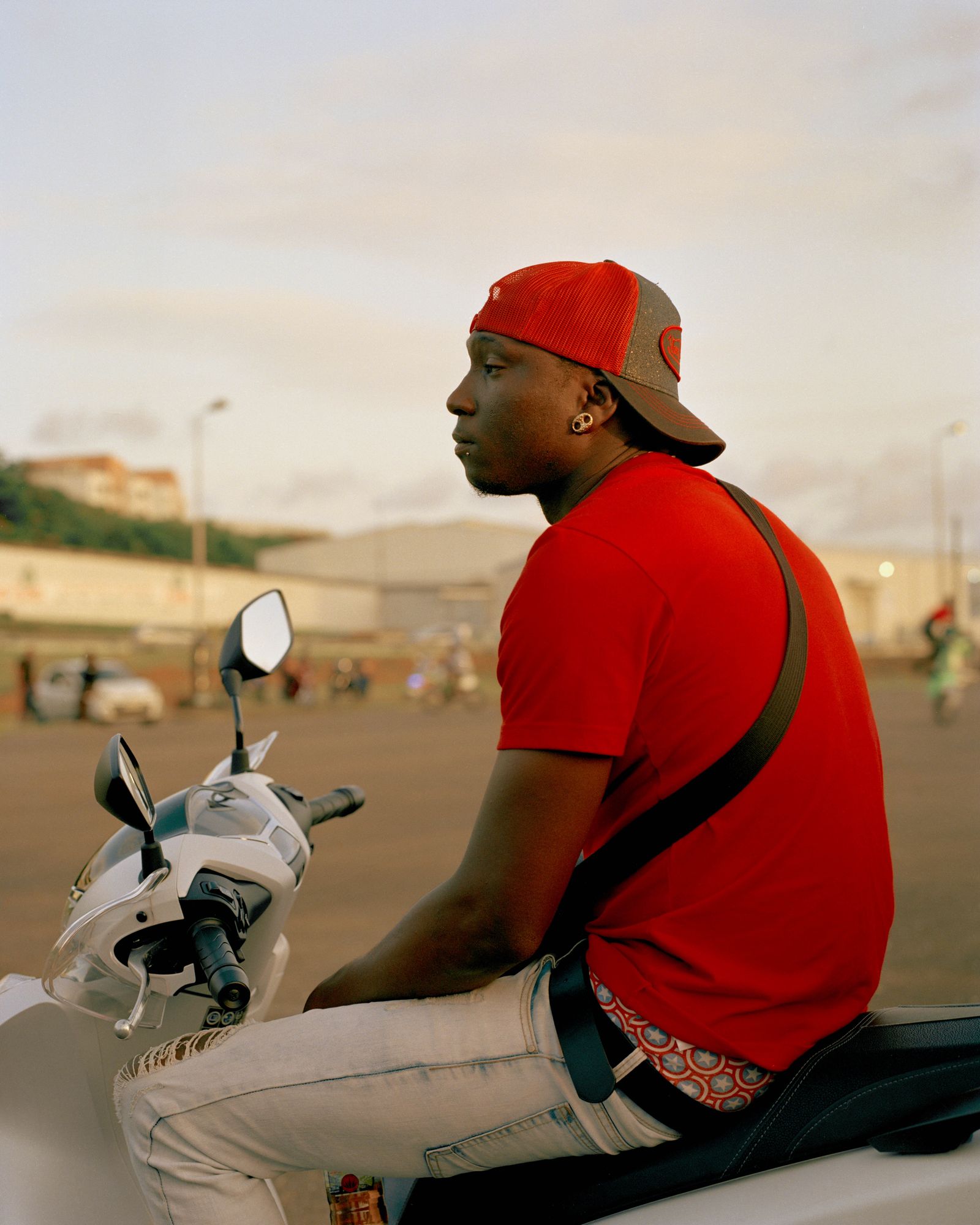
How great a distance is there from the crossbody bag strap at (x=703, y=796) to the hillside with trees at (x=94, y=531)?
41.4m

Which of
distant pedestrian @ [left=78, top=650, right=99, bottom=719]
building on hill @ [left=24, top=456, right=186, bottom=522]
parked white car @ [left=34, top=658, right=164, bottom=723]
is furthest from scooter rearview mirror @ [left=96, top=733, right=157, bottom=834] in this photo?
building on hill @ [left=24, top=456, right=186, bottom=522]

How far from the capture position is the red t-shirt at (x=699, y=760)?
144 cm

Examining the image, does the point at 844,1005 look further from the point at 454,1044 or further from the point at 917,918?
the point at 917,918

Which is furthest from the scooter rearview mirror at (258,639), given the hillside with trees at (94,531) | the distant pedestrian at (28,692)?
the hillside with trees at (94,531)

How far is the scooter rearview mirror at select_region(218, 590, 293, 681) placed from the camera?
6.77ft

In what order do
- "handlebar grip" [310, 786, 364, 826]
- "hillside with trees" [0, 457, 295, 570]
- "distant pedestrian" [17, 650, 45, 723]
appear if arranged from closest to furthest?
"handlebar grip" [310, 786, 364, 826], "distant pedestrian" [17, 650, 45, 723], "hillside with trees" [0, 457, 295, 570]

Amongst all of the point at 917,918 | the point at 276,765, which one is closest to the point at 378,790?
the point at 276,765

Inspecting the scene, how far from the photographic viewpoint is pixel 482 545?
68188 millimetres

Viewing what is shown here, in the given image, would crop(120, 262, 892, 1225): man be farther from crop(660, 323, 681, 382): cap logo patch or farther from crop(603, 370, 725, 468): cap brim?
crop(660, 323, 681, 382): cap logo patch

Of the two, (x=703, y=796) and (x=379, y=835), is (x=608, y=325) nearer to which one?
(x=703, y=796)

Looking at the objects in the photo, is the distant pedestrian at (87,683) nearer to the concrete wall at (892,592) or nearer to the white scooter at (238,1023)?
the white scooter at (238,1023)

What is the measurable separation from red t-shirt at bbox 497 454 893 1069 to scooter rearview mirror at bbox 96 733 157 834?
18.0 inches

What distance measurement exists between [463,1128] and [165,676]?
36343mm

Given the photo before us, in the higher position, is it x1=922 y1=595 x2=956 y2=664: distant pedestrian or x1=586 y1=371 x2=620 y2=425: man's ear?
x1=586 y1=371 x2=620 y2=425: man's ear
